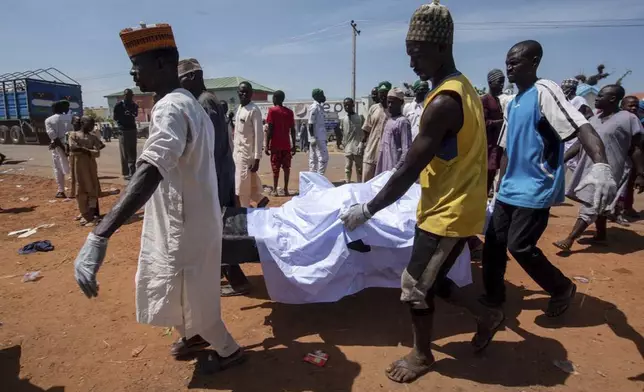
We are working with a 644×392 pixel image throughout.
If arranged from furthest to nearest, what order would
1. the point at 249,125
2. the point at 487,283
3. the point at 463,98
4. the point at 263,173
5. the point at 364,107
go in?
the point at 364,107 → the point at 263,173 → the point at 249,125 → the point at 487,283 → the point at 463,98

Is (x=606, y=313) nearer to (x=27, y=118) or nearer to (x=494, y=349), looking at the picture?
(x=494, y=349)

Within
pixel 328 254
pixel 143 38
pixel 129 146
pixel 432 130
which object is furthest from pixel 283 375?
pixel 129 146

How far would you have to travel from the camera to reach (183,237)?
89.0 inches

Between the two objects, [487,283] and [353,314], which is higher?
[487,283]

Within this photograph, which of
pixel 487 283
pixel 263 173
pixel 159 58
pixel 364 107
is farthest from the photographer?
pixel 364 107

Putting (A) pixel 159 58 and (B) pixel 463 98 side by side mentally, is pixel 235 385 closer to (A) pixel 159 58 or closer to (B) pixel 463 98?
(A) pixel 159 58

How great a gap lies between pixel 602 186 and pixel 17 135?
→ 26198mm

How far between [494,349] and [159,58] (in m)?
2.86

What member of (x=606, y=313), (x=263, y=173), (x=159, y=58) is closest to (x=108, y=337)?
(x=159, y=58)

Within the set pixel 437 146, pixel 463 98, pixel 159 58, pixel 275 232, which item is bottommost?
pixel 275 232

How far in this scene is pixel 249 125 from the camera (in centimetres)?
606

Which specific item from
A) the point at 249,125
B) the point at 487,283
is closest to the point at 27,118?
the point at 249,125

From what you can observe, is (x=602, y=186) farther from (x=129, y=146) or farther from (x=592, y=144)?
(x=129, y=146)

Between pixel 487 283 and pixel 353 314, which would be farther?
pixel 353 314
